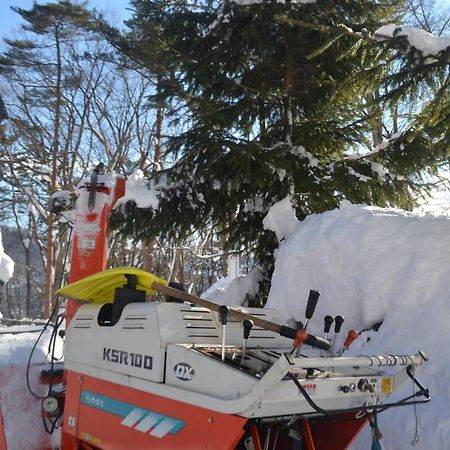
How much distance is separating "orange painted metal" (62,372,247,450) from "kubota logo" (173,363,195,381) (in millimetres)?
136

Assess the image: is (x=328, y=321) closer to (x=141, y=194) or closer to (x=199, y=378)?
(x=199, y=378)

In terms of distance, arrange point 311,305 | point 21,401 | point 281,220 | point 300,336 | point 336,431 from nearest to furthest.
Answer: point 300,336 < point 311,305 < point 336,431 < point 21,401 < point 281,220

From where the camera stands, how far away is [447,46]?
208 inches

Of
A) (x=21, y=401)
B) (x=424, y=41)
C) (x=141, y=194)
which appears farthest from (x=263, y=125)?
(x=21, y=401)

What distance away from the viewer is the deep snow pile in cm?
455

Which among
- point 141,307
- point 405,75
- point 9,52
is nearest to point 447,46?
point 405,75

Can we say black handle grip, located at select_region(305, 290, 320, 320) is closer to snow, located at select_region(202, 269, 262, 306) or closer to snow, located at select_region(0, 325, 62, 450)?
snow, located at select_region(0, 325, 62, 450)

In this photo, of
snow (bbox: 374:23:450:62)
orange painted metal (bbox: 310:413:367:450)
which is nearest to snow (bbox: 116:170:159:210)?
snow (bbox: 374:23:450:62)

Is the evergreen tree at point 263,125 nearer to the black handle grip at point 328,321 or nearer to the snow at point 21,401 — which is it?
the snow at point 21,401

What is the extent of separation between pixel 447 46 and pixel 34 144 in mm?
23149

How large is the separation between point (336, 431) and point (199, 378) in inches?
48.6

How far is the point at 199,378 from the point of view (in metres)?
2.92

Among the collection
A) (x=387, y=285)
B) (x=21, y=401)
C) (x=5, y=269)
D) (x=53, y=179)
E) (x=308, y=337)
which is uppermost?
(x=53, y=179)

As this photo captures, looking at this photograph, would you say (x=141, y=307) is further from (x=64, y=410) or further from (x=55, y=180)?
(x=55, y=180)
